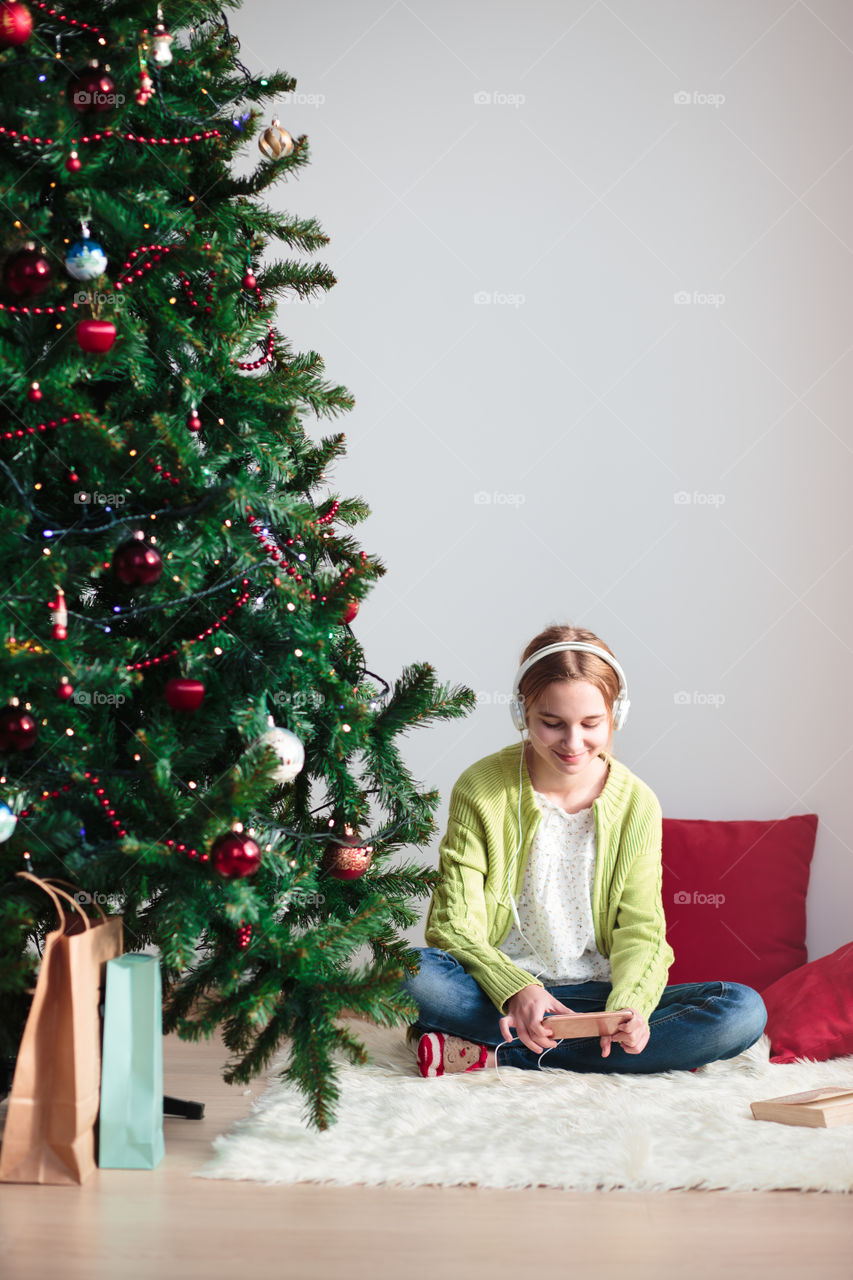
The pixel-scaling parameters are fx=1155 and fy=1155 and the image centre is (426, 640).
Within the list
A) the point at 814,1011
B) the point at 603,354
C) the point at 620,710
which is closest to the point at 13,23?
the point at 620,710

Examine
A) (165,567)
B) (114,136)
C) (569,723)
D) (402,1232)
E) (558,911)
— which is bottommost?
(402,1232)

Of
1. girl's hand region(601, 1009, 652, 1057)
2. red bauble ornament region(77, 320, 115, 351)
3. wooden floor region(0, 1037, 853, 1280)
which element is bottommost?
wooden floor region(0, 1037, 853, 1280)

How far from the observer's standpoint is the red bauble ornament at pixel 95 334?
127 centimetres

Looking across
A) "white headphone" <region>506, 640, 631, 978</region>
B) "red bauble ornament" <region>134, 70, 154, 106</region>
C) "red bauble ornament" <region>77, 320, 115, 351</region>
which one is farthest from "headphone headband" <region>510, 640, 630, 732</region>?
"red bauble ornament" <region>134, 70, 154, 106</region>

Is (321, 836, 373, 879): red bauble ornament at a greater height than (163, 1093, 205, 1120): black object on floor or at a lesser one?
greater

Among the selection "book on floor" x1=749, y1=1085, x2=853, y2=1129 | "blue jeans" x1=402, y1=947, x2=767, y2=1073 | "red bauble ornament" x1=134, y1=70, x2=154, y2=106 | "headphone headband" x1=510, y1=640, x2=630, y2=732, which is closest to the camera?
"red bauble ornament" x1=134, y1=70, x2=154, y2=106

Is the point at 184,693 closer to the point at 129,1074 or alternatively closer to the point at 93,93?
the point at 129,1074

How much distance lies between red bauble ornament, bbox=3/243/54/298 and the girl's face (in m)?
0.94

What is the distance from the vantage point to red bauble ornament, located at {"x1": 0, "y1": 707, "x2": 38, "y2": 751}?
1264 mm

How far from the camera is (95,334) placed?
1274mm

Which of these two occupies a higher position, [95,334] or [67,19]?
[67,19]

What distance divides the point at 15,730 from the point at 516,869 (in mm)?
906

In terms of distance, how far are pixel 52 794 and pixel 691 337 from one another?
5.28 ft

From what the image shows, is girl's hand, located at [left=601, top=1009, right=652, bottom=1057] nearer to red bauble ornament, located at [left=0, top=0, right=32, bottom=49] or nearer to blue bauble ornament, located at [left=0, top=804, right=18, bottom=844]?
blue bauble ornament, located at [left=0, top=804, right=18, bottom=844]
